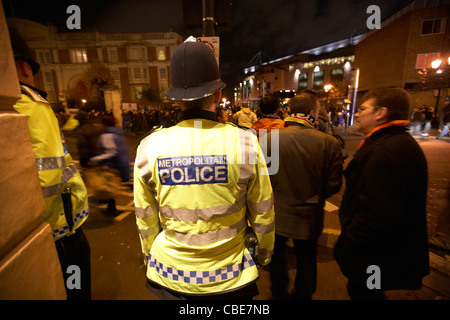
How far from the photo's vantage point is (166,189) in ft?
4.15

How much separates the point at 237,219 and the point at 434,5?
101 feet

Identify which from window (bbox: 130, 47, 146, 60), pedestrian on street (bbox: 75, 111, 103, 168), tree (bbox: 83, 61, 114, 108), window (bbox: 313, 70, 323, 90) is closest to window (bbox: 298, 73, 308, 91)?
window (bbox: 313, 70, 323, 90)

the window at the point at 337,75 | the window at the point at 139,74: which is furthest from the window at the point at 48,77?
the window at the point at 337,75

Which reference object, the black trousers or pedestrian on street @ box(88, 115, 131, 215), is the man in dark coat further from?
pedestrian on street @ box(88, 115, 131, 215)

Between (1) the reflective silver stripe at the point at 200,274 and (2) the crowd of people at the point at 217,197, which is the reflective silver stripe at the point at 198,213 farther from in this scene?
(1) the reflective silver stripe at the point at 200,274

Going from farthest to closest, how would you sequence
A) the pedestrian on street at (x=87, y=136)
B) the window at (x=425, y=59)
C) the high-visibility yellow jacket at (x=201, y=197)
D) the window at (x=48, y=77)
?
the window at (x=48, y=77) → the window at (x=425, y=59) → the pedestrian on street at (x=87, y=136) → the high-visibility yellow jacket at (x=201, y=197)

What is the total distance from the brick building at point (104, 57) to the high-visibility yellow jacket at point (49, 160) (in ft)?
145

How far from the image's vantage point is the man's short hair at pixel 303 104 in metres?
2.46

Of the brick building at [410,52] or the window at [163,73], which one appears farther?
the window at [163,73]

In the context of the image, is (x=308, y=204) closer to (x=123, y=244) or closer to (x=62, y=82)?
(x=123, y=244)

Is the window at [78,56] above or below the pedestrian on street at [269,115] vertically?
above
